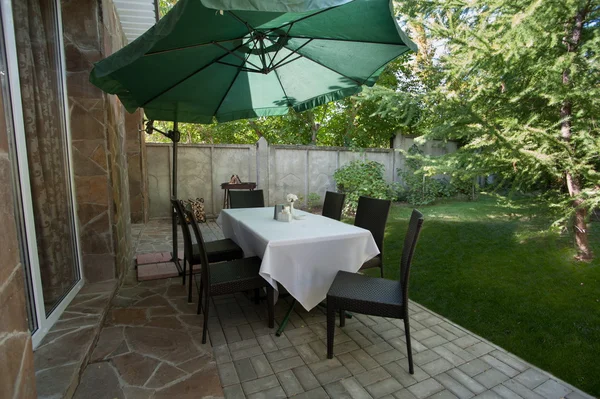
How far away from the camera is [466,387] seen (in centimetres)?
182

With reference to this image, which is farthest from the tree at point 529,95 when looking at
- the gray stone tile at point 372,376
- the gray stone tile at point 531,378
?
the gray stone tile at point 372,376

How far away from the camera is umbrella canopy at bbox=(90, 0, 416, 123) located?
194 cm

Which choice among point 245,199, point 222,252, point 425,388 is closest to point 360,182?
point 245,199

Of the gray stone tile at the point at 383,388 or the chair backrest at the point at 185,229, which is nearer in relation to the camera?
the gray stone tile at the point at 383,388

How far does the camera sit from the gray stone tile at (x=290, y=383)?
5.79ft

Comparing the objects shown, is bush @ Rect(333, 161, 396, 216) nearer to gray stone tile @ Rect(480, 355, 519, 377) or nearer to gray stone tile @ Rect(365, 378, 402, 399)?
gray stone tile @ Rect(480, 355, 519, 377)

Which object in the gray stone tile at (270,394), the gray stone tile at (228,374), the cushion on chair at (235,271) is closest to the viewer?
the gray stone tile at (270,394)

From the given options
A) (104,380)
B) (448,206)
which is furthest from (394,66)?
(104,380)

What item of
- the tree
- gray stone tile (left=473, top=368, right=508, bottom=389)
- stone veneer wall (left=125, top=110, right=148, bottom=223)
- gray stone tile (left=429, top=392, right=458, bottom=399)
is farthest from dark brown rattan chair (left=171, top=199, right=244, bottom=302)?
stone veneer wall (left=125, top=110, right=148, bottom=223)

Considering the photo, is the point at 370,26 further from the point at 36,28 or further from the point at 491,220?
the point at 491,220

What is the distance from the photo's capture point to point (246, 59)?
2770mm

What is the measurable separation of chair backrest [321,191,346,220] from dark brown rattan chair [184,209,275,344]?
1285 mm

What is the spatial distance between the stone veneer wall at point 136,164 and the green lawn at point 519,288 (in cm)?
486

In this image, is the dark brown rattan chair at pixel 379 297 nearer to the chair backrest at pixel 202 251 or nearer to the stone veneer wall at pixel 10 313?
the chair backrest at pixel 202 251
